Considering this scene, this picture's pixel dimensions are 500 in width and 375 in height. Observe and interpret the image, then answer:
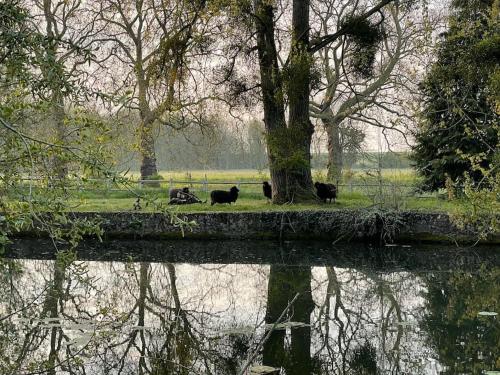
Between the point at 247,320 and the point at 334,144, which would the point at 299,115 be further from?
the point at 334,144

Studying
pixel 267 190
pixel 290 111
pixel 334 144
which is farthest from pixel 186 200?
pixel 334 144

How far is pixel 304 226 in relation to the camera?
61.6 feet

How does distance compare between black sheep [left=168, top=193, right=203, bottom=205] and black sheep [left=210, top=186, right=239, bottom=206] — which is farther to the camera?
black sheep [left=168, top=193, right=203, bottom=205]

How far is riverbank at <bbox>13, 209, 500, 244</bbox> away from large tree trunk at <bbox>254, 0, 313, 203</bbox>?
7.34ft

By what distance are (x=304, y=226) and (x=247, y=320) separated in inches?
337

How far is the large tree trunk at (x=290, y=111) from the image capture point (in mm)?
20016

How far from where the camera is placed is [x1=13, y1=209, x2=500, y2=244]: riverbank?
1798cm

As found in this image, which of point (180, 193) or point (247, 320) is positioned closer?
point (247, 320)

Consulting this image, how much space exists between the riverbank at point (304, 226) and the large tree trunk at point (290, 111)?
2236 mm

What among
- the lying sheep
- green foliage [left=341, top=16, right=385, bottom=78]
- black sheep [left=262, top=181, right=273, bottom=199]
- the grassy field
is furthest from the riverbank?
black sheep [left=262, top=181, right=273, bottom=199]

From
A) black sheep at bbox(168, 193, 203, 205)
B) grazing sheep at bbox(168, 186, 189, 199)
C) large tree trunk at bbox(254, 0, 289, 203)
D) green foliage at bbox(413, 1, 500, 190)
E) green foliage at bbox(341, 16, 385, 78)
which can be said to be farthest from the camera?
grazing sheep at bbox(168, 186, 189, 199)

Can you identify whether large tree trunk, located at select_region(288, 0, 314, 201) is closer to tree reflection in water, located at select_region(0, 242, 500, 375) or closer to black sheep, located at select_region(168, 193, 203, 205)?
black sheep, located at select_region(168, 193, 203, 205)

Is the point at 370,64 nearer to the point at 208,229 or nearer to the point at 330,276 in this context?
the point at 208,229

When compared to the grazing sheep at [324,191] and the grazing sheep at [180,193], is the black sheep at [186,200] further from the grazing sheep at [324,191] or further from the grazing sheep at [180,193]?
the grazing sheep at [324,191]
